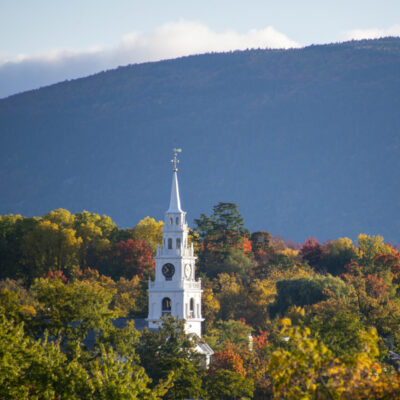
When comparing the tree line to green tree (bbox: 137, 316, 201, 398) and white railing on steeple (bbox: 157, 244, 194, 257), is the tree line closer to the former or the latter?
green tree (bbox: 137, 316, 201, 398)

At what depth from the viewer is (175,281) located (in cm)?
10762

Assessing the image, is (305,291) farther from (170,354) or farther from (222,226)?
(170,354)

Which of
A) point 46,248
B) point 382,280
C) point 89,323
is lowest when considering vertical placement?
point 89,323

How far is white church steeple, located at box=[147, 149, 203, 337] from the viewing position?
106m

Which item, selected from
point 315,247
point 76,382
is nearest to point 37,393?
point 76,382

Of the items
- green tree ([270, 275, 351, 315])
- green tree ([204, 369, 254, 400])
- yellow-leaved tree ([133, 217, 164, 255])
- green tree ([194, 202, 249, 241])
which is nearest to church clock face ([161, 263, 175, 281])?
green tree ([204, 369, 254, 400])

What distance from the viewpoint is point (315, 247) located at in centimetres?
16850

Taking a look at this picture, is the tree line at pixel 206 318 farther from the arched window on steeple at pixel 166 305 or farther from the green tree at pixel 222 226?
the arched window on steeple at pixel 166 305

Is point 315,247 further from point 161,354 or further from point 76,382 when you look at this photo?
point 76,382

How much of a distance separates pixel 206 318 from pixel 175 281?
1975 cm

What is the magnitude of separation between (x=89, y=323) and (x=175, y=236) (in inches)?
1304

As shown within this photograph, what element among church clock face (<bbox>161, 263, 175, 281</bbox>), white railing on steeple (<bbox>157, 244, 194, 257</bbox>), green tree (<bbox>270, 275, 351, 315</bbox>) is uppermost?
green tree (<bbox>270, 275, 351, 315</bbox>)

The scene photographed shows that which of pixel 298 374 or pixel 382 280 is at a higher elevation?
pixel 382 280

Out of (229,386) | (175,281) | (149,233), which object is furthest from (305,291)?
(229,386)
